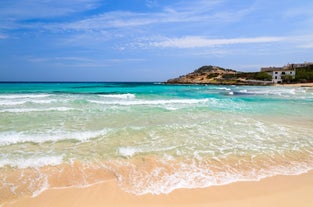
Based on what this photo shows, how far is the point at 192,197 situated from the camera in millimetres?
4156

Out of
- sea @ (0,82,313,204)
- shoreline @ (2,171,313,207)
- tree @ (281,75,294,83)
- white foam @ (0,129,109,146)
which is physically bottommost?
shoreline @ (2,171,313,207)

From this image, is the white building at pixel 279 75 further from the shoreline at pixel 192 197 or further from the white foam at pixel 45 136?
the shoreline at pixel 192 197

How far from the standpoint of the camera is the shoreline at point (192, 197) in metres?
3.95

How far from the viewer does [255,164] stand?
5789mm

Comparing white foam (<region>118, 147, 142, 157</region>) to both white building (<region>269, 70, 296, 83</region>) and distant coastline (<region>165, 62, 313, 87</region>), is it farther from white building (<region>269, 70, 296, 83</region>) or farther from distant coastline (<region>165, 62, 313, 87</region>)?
white building (<region>269, 70, 296, 83</region>)

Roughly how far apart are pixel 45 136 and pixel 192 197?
591 cm

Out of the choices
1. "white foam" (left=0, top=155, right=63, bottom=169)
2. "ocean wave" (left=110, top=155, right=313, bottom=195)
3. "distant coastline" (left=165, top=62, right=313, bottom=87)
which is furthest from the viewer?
"distant coastline" (left=165, top=62, right=313, bottom=87)

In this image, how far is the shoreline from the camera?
3.95 m

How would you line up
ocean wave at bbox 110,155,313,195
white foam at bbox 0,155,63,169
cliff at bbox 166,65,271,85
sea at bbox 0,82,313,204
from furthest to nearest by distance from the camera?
cliff at bbox 166,65,271,85 → white foam at bbox 0,155,63,169 → sea at bbox 0,82,313,204 → ocean wave at bbox 110,155,313,195

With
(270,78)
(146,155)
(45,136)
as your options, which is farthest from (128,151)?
(270,78)

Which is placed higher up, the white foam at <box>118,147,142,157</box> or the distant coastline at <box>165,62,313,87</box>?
the distant coastline at <box>165,62,313,87</box>

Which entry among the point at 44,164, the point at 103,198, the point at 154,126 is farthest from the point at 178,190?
the point at 154,126

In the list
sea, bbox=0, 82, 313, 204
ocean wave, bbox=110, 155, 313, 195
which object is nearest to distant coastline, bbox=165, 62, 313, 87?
sea, bbox=0, 82, 313, 204

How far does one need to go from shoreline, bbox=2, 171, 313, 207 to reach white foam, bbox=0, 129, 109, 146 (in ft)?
12.1
